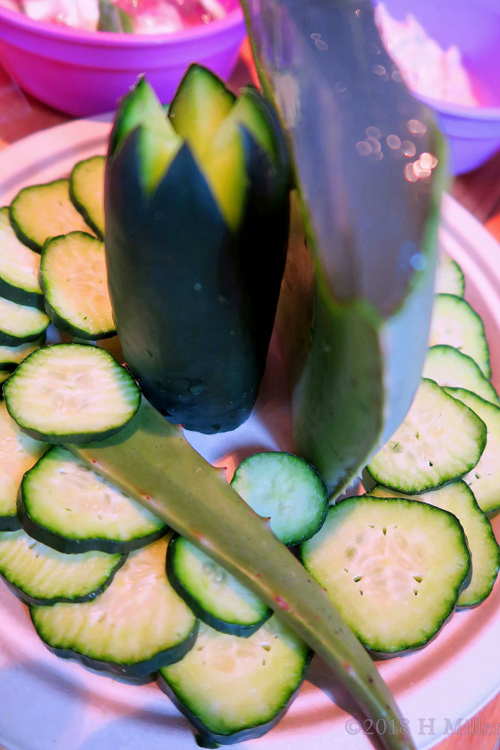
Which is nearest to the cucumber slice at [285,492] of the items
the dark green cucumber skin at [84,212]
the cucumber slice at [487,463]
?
the cucumber slice at [487,463]

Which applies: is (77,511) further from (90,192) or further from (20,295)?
(90,192)

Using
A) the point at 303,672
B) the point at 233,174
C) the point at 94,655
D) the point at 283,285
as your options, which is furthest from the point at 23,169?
the point at 303,672

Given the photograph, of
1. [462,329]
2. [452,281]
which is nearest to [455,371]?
[462,329]

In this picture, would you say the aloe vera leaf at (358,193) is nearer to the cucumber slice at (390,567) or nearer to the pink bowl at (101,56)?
the cucumber slice at (390,567)

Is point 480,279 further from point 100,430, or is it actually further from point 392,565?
point 100,430

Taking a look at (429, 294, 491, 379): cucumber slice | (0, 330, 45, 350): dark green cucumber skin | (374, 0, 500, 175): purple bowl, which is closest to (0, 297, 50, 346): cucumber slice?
(0, 330, 45, 350): dark green cucumber skin
